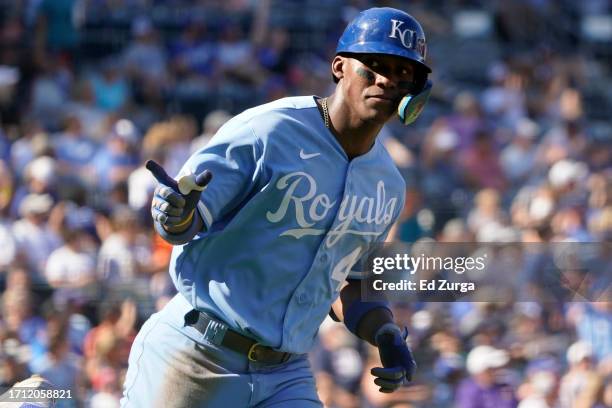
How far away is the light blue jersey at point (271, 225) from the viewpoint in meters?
4.11

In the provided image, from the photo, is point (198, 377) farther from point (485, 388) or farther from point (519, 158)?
point (519, 158)

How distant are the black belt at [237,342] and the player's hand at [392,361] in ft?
1.31

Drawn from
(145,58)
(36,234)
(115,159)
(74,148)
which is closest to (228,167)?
(36,234)

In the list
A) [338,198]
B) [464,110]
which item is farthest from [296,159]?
[464,110]

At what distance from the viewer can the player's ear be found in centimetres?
439

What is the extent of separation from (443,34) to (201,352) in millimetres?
9917

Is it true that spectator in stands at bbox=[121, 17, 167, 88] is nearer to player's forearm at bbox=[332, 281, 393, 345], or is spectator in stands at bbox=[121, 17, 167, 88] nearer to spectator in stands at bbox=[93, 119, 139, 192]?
spectator in stands at bbox=[93, 119, 139, 192]

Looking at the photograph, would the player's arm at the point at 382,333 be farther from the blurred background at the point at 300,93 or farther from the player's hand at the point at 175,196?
the blurred background at the point at 300,93

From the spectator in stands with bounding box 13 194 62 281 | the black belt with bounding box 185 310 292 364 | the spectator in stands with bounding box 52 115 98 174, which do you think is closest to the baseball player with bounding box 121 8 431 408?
the black belt with bounding box 185 310 292 364

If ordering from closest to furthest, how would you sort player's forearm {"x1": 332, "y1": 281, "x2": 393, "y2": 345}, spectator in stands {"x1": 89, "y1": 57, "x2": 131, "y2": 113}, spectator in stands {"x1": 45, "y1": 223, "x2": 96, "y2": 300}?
player's forearm {"x1": 332, "y1": 281, "x2": 393, "y2": 345}
spectator in stands {"x1": 45, "y1": 223, "x2": 96, "y2": 300}
spectator in stands {"x1": 89, "y1": 57, "x2": 131, "y2": 113}

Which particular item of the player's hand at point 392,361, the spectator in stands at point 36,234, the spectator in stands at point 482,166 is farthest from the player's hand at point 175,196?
the spectator in stands at point 482,166

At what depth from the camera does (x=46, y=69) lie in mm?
11500

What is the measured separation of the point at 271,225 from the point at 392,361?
0.70 metres

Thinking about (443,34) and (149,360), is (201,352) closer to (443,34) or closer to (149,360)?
(149,360)
